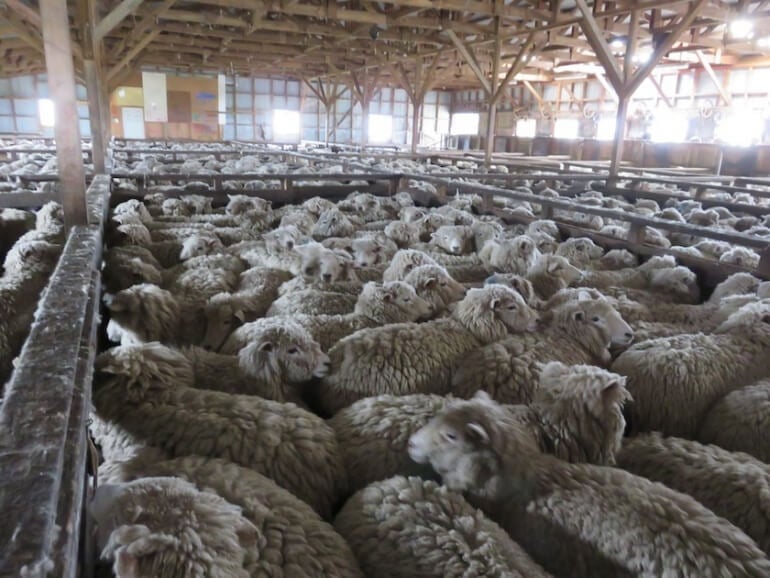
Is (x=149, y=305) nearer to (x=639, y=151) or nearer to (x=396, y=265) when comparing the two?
(x=396, y=265)

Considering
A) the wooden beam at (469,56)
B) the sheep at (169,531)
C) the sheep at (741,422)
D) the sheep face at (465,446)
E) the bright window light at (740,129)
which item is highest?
the wooden beam at (469,56)

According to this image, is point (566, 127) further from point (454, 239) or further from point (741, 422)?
point (741, 422)

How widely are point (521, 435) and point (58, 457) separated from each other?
1.42m

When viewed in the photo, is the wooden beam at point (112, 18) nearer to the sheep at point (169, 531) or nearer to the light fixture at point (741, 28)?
the sheep at point (169, 531)

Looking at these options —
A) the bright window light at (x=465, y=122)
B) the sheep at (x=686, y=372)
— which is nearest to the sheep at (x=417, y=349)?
the sheep at (x=686, y=372)

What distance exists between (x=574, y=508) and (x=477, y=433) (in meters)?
0.37

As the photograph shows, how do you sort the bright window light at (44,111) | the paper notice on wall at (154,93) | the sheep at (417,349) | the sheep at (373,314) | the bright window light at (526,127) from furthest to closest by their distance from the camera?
1. the bright window light at (526,127)
2. the bright window light at (44,111)
3. the paper notice on wall at (154,93)
4. the sheep at (373,314)
5. the sheep at (417,349)

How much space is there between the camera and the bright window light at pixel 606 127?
26.6m

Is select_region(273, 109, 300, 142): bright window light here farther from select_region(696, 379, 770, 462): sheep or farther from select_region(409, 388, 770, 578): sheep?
select_region(409, 388, 770, 578): sheep

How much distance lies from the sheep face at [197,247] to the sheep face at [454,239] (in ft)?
6.76

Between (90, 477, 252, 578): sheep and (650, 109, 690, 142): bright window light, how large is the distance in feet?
84.1

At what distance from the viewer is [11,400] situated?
1.26m

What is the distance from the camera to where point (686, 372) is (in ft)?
8.97

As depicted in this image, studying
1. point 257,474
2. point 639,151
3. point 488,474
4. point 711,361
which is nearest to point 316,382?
point 257,474
